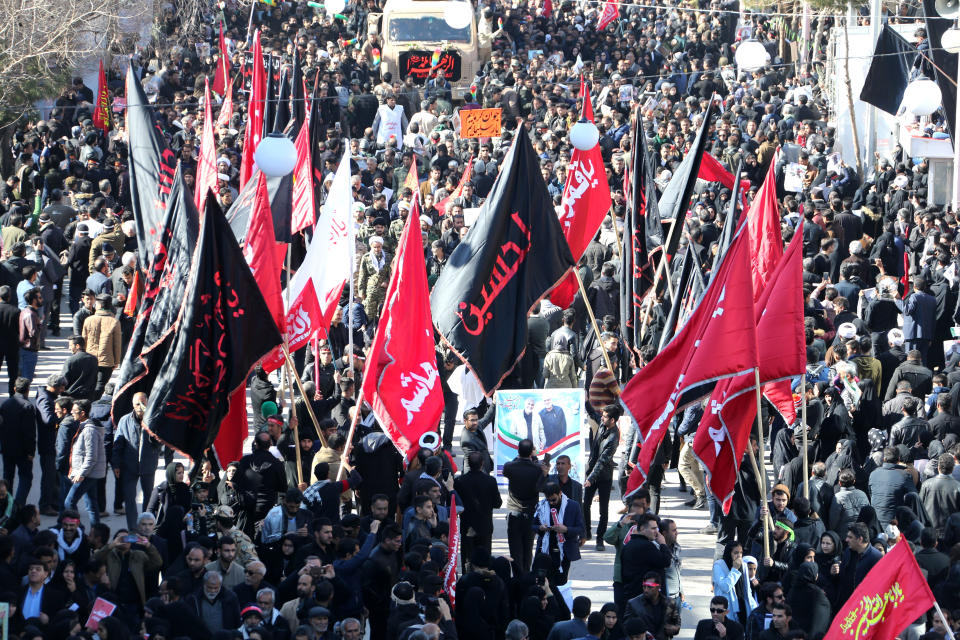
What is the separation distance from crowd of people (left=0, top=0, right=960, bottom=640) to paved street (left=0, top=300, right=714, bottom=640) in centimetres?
11

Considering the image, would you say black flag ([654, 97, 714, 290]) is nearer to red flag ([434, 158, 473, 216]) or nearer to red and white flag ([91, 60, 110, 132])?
red flag ([434, 158, 473, 216])

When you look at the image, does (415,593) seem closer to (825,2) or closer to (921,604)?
(921,604)

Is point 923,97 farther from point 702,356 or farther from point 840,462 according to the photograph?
point 702,356

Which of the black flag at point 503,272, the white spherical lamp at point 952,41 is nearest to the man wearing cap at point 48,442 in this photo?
the black flag at point 503,272

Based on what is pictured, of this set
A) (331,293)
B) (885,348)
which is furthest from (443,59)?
(331,293)

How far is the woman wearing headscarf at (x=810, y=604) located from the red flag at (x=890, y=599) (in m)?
1.44

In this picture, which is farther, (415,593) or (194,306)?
(194,306)

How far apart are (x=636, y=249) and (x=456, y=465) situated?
8.38ft

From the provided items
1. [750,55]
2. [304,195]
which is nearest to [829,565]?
[304,195]

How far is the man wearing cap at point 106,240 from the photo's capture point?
59.4 feet

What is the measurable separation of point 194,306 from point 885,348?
25.5 feet

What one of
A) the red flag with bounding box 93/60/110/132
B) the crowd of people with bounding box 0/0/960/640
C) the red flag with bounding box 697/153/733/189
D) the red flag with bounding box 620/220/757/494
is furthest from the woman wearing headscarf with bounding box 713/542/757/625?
the red flag with bounding box 93/60/110/132

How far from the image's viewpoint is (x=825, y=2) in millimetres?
28562

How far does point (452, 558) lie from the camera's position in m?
10.6
